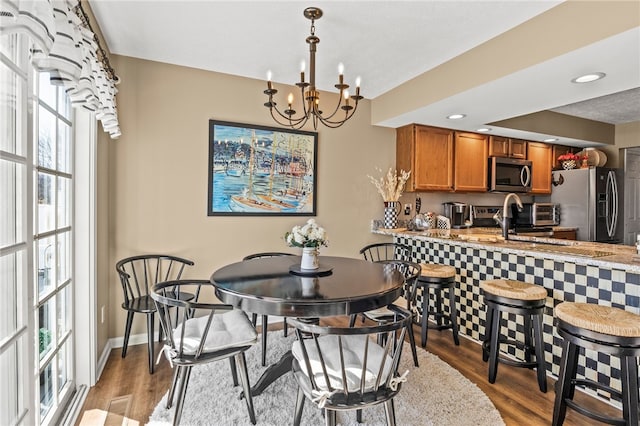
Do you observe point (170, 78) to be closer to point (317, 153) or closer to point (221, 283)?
point (317, 153)

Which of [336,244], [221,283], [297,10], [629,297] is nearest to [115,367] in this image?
[221,283]

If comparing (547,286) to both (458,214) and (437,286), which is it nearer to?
(437,286)

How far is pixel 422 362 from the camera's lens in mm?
2721

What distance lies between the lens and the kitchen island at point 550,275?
7.18 feet

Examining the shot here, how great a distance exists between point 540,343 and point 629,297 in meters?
0.60

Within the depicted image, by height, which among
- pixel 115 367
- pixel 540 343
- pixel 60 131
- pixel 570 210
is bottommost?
pixel 115 367

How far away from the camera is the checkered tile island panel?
7.23 ft

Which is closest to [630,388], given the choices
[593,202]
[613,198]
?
[593,202]

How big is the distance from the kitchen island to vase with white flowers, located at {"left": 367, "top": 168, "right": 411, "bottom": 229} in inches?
22.1

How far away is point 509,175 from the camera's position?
15.6 feet

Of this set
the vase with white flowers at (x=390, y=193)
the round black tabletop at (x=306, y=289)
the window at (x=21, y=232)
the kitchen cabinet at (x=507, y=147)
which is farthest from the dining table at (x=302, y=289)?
the kitchen cabinet at (x=507, y=147)

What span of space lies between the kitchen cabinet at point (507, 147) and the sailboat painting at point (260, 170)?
259 centimetres

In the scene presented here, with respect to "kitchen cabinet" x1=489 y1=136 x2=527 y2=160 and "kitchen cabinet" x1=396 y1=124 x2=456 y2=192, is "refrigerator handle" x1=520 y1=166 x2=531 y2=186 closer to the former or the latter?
"kitchen cabinet" x1=489 y1=136 x2=527 y2=160

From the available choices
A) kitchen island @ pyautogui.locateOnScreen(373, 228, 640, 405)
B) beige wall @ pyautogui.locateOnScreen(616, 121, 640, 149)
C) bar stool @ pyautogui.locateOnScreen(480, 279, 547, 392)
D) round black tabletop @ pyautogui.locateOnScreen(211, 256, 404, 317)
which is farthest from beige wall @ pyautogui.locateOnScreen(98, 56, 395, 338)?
beige wall @ pyautogui.locateOnScreen(616, 121, 640, 149)
